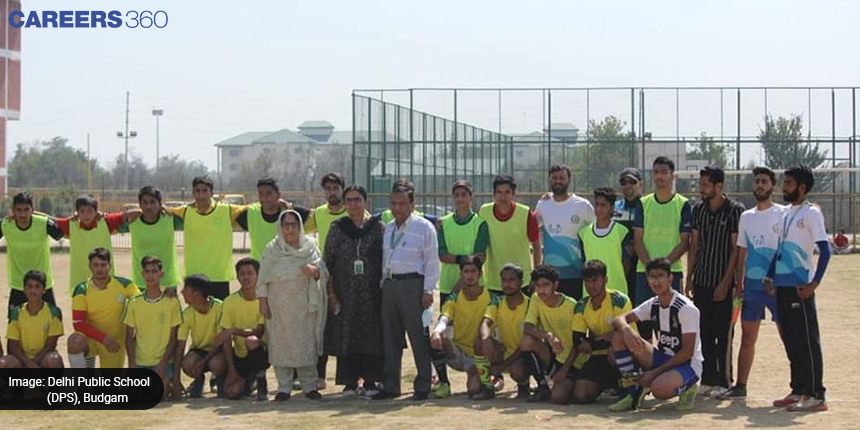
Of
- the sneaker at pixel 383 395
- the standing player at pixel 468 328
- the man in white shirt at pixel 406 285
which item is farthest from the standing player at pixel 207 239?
the standing player at pixel 468 328

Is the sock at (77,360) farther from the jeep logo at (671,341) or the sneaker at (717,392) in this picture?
the sneaker at (717,392)

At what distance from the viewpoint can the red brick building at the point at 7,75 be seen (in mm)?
53844

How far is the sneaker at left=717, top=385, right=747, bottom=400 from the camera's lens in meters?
9.85

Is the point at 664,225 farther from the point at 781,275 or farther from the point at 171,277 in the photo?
the point at 171,277

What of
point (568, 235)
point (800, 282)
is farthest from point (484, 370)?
point (800, 282)

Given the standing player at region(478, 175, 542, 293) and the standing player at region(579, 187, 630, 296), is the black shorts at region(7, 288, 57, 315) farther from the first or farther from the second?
the standing player at region(579, 187, 630, 296)

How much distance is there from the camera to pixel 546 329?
9867mm

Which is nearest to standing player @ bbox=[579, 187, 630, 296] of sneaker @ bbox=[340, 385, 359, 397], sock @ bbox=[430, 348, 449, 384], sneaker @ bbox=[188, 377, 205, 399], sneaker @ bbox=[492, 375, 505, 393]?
sneaker @ bbox=[492, 375, 505, 393]

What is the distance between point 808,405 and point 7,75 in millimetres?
50095

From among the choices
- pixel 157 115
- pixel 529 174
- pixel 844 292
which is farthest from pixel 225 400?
pixel 157 115

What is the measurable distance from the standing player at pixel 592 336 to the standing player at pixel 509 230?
0.83 metres

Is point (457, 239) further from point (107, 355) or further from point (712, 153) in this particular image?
point (712, 153)

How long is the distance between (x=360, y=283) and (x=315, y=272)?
1.30 ft

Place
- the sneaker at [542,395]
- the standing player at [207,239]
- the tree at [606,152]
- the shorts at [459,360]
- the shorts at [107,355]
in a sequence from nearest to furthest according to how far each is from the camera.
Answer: the sneaker at [542,395]
the shorts at [459,360]
the shorts at [107,355]
the standing player at [207,239]
the tree at [606,152]
